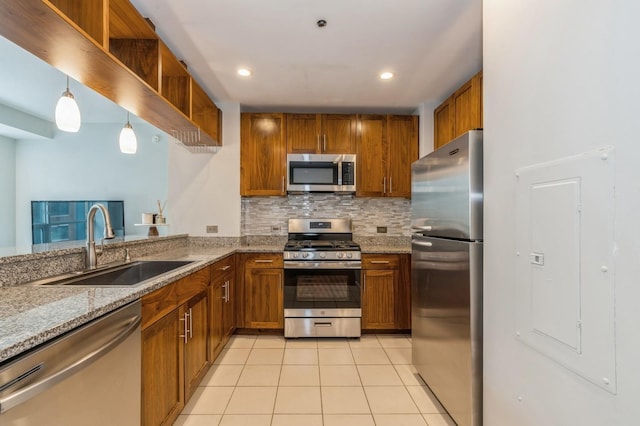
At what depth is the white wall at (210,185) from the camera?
10.8 feet

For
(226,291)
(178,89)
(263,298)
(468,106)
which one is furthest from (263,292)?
(468,106)

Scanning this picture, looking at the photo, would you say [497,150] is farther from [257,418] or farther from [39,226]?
[39,226]

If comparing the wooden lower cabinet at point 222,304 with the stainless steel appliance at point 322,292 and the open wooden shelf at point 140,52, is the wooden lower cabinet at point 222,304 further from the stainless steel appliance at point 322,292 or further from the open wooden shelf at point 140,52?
the open wooden shelf at point 140,52

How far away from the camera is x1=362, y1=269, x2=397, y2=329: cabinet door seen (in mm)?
3041

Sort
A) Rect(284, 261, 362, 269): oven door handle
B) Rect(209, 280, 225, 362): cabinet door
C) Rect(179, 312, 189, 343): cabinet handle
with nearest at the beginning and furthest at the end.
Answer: Rect(179, 312, 189, 343): cabinet handle → Rect(209, 280, 225, 362): cabinet door → Rect(284, 261, 362, 269): oven door handle

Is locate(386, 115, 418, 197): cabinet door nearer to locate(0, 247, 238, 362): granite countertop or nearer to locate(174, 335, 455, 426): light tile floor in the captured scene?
locate(174, 335, 455, 426): light tile floor

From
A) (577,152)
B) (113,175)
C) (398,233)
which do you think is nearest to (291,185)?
(398,233)

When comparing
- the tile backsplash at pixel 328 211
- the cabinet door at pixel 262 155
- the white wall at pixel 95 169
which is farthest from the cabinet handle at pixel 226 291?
the white wall at pixel 95 169

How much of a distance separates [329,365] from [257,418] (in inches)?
31.3

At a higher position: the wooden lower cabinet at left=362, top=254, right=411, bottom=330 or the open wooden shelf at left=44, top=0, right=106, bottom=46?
the open wooden shelf at left=44, top=0, right=106, bottom=46

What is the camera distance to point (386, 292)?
3053 mm

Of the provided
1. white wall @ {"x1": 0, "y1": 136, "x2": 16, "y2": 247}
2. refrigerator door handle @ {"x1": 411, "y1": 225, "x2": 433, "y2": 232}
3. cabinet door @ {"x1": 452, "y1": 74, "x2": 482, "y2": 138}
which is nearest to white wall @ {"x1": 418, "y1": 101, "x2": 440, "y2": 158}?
cabinet door @ {"x1": 452, "y1": 74, "x2": 482, "y2": 138}

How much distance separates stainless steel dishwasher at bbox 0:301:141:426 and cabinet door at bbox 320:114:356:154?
99.1 inches

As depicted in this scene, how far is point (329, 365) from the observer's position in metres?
2.44
